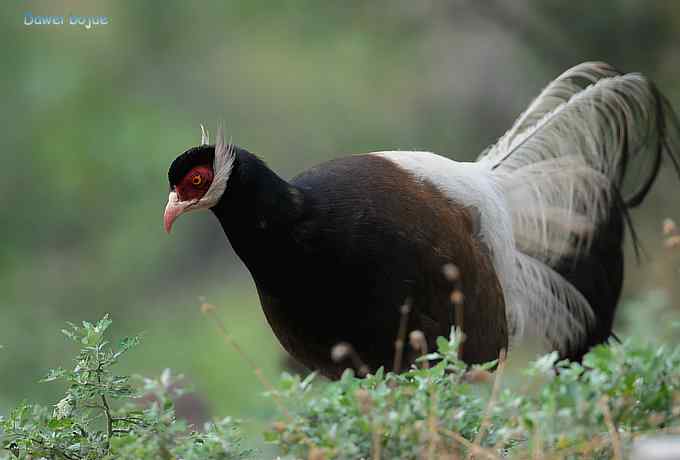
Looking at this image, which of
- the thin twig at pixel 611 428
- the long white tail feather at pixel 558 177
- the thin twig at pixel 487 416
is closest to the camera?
the thin twig at pixel 611 428

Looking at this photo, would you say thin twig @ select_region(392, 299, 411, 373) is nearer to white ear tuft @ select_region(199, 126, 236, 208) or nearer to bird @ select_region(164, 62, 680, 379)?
bird @ select_region(164, 62, 680, 379)

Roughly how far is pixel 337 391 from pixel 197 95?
9.42 m

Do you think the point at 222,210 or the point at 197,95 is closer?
the point at 222,210

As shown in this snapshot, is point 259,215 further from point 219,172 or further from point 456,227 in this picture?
point 456,227

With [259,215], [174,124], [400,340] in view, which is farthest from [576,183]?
[174,124]

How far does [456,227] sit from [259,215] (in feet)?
2.83

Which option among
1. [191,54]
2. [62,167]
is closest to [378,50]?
[191,54]

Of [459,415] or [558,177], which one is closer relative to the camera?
[459,415]

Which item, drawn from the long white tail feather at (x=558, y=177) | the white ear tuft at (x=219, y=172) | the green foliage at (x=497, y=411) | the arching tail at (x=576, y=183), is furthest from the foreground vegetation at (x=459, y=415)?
the arching tail at (x=576, y=183)

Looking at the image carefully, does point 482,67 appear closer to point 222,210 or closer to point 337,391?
point 222,210

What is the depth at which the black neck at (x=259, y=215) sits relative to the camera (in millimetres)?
3705

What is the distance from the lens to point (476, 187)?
446cm

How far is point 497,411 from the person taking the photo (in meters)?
2.50

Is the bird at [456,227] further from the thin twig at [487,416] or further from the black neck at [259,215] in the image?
the thin twig at [487,416]
